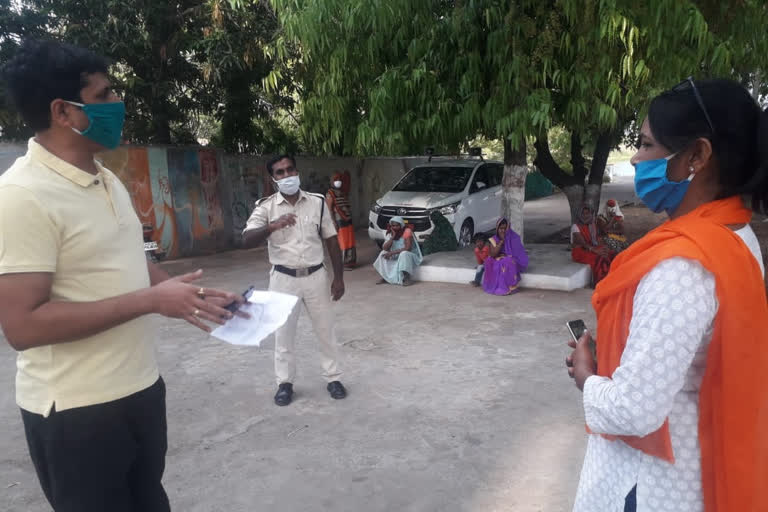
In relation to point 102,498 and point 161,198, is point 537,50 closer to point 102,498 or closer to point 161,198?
point 102,498

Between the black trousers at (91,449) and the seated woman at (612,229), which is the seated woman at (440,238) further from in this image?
the black trousers at (91,449)

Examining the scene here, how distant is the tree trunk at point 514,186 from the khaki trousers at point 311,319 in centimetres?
465

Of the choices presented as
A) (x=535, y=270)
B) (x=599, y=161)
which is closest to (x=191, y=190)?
(x=535, y=270)

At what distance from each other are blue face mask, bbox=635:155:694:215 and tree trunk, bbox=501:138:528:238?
6.92 m

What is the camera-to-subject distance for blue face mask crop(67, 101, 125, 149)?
1.58 meters

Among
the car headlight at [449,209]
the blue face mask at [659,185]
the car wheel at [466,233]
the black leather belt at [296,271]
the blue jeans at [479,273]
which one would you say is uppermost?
the blue face mask at [659,185]

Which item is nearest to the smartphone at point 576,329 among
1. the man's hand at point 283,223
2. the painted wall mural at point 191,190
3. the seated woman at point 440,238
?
the man's hand at point 283,223

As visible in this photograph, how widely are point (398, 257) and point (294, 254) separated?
4161mm

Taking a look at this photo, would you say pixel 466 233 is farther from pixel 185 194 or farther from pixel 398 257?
pixel 185 194

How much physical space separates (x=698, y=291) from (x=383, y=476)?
2441mm

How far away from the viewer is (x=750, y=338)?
115cm

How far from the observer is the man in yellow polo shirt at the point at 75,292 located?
1.40 metres

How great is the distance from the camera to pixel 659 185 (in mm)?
1328

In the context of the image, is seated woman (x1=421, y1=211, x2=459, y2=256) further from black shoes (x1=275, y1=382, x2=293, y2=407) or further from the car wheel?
black shoes (x1=275, y1=382, x2=293, y2=407)
